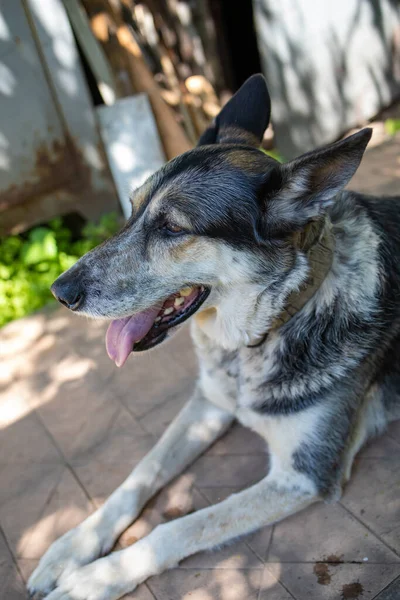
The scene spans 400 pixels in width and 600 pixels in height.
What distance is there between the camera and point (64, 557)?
2.70m

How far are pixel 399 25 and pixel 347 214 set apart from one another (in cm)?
511

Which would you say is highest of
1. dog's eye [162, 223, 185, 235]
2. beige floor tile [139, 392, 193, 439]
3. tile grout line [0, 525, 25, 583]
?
dog's eye [162, 223, 185, 235]

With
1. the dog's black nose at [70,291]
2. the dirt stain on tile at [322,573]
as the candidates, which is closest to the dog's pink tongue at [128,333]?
the dog's black nose at [70,291]

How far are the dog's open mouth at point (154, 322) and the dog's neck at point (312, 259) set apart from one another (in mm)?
392

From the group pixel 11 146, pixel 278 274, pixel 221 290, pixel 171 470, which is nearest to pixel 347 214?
pixel 278 274

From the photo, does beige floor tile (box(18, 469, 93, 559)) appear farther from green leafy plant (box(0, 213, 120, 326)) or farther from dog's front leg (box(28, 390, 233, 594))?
green leafy plant (box(0, 213, 120, 326))

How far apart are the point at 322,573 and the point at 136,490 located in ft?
3.27

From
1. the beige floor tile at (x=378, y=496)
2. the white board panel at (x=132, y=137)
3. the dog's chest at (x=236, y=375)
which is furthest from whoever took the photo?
the white board panel at (x=132, y=137)

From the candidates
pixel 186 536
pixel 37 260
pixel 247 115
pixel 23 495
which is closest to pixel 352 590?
pixel 186 536

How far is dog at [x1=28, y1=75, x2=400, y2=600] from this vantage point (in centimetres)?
250

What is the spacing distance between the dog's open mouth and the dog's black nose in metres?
0.30

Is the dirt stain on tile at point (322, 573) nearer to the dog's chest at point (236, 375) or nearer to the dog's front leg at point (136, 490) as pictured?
the dog's chest at point (236, 375)

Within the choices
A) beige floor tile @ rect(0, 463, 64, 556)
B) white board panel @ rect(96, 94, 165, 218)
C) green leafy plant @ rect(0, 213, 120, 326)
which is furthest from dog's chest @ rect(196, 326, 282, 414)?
white board panel @ rect(96, 94, 165, 218)

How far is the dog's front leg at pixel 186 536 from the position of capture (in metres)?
2.54
